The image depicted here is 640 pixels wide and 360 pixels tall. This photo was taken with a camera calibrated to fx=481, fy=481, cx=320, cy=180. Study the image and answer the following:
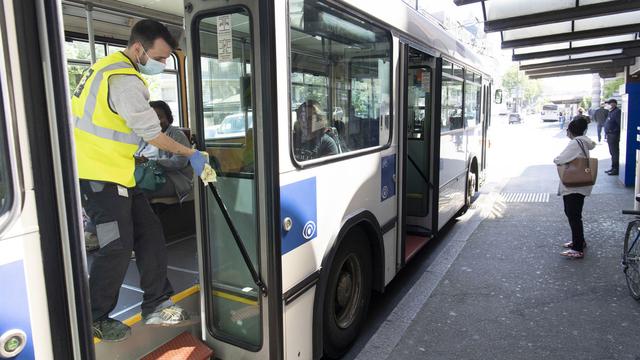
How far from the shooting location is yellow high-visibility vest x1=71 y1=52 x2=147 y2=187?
231 centimetres

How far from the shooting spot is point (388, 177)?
13.2 ft

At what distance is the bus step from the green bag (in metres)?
1.67

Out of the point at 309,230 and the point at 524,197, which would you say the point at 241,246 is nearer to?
the point at 309,230

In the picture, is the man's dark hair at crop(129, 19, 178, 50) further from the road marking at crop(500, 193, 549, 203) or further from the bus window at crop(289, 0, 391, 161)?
the road marking at crop(500, 193, 549, 203)

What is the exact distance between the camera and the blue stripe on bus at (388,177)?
3.90 m

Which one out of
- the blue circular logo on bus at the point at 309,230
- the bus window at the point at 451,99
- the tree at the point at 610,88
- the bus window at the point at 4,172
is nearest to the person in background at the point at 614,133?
the bus window at the point at 451,99

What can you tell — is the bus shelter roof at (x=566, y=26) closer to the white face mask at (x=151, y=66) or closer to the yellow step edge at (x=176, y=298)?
the white face mask at (x=151, y=66)

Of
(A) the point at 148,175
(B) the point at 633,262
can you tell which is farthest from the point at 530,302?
(A) the point at 148,175

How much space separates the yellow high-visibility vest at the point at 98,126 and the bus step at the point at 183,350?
1.01 m

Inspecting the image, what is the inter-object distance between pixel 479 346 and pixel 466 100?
13.8 ft

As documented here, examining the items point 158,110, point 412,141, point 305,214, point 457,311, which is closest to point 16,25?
point 305,214

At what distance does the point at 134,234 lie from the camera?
106 inches

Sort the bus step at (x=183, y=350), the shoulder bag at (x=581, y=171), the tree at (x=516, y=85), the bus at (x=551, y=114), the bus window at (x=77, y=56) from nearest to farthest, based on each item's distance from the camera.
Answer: the bus step at (x=183, y=350) → the bus window at (x=77, y=56) → the shoulder bag at (x=581, y=171) → the bus at (x=551, y=114) → the tree at (x=516, y=85)

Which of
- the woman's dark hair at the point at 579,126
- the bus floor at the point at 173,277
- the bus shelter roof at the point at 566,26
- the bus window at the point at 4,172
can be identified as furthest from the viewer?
the bus shelter roof at the point at 566,26
